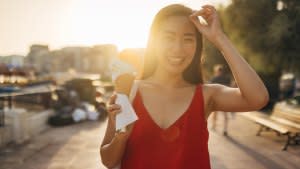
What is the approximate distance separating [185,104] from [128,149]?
0.35 metres

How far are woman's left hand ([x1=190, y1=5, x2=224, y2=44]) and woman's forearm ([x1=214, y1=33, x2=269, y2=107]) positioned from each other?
0.03 metres

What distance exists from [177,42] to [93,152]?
273 inches

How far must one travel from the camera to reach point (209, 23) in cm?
178

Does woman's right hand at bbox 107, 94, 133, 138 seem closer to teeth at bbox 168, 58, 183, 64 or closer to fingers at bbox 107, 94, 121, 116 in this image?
fingers at bbox 107, 94, 121, 116

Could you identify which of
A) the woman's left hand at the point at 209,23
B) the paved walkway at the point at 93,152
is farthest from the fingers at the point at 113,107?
the paved walkway at the point at 93,152

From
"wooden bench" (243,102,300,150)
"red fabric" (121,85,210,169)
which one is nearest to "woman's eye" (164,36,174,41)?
"red fabric" (121,85,210,169)

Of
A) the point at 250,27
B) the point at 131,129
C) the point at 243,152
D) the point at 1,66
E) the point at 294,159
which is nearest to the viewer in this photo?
the point at 131,129

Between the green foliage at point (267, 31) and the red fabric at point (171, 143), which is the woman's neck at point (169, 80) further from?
the green foliage at point (267, 31)

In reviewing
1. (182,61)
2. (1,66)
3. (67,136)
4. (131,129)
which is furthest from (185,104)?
(1,66)

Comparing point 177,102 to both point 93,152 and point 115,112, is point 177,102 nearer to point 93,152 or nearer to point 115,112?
point 115,112

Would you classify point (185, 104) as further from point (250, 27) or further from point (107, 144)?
point (250, 27)

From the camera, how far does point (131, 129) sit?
5.39ft

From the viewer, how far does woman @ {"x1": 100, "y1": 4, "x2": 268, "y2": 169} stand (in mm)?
1711

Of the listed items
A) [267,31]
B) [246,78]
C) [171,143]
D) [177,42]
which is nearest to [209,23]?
[177,42]
